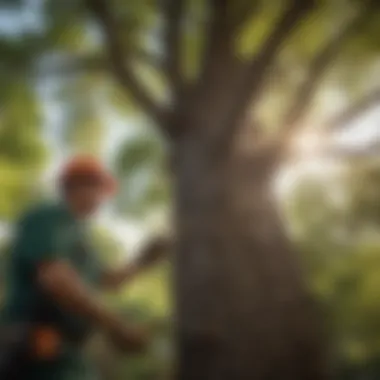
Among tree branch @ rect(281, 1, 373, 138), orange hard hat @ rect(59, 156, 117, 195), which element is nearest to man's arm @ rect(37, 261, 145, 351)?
orange hard hat @ rect(59, 156, 117, 195)

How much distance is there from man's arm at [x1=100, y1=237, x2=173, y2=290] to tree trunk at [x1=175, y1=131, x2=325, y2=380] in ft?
0.08

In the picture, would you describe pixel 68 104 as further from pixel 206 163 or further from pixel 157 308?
pixel 157 308

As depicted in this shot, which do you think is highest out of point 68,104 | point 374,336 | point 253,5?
point 253,5

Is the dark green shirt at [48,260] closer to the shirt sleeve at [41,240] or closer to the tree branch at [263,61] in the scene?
the shirt sleeve at [41,240]

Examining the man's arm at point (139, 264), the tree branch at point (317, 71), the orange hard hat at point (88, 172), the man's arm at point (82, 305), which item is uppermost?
the tree branch at point (317, 71)

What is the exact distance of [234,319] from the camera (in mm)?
1165

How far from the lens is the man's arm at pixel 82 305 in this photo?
1154 millimetres

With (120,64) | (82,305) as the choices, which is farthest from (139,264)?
(120,64)

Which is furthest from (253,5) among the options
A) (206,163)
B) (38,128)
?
(38,128)

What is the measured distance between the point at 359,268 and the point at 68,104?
0.48m

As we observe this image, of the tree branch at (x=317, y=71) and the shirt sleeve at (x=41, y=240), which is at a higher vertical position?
the tree branch at (x=317, y=71)

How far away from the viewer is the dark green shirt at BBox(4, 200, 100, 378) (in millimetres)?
1147

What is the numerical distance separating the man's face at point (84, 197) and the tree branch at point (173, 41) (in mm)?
185

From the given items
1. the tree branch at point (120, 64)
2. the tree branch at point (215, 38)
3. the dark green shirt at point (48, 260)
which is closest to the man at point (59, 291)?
the dark green shirt at point (48, 260)
